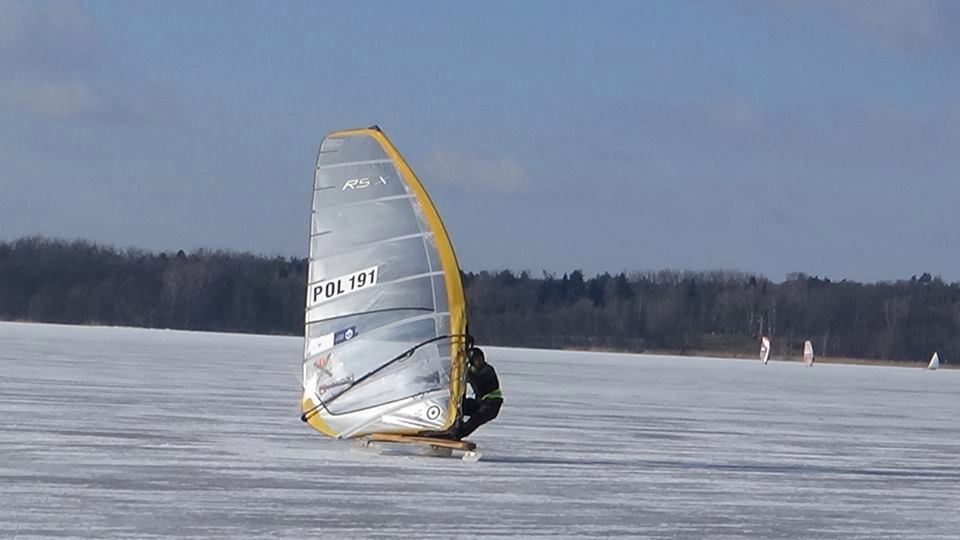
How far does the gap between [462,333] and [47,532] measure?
5341mm

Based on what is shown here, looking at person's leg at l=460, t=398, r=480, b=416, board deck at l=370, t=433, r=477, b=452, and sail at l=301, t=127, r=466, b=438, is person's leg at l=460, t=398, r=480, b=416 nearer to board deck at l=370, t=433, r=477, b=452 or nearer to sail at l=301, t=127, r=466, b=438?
sail at l=301, t=127, r=466, b=438

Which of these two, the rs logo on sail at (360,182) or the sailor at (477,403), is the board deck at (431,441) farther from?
the rs logo on sail at (360,182)

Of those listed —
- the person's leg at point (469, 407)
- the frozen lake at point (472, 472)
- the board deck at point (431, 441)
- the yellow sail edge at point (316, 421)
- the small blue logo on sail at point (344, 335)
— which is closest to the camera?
the frozen lake at point (472, 472)

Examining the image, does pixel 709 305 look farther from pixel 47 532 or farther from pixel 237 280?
pixel 47 532

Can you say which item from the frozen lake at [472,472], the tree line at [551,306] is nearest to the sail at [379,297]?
the frozen lake at [472,472]

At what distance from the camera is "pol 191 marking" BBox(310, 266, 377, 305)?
13.8 m

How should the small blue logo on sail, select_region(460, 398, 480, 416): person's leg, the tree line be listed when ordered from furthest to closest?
the tree line, the small blue logo on sail, select_region(460, 398, 480, 416): person's leg

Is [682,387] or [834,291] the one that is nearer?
[682,387]

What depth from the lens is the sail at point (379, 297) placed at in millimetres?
13633

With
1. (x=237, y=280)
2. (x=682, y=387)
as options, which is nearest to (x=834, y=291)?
(x=237, y=280)

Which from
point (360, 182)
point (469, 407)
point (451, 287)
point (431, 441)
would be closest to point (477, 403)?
point (469, 407)

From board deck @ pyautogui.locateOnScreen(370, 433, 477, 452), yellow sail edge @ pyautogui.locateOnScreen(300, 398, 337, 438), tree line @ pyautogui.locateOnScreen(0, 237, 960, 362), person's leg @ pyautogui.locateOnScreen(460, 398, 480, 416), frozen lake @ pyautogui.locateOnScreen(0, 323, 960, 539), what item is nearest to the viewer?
frozen lake @ pyautogui.locateOnScreen(0, 323, 960, 539)

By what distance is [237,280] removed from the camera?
352 feet

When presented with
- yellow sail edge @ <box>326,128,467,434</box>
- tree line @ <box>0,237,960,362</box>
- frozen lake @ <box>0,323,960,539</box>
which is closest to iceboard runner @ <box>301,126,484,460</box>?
yellow sail edge @ <box>326,128,467,434</box>
